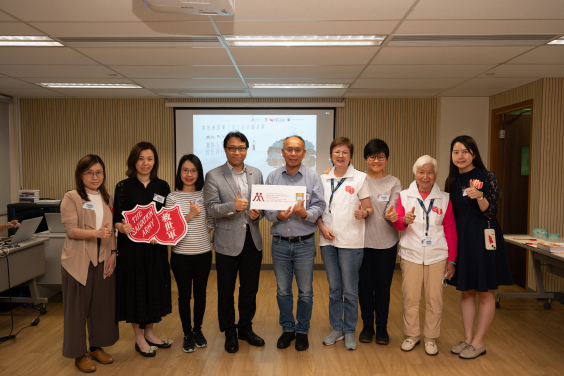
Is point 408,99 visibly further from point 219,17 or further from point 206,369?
point 206,369

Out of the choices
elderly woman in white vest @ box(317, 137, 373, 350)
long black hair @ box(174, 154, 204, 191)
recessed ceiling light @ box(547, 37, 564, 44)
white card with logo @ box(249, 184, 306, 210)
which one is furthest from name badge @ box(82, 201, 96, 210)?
recessed ceiling light @ box(547, 37, 564, 44)

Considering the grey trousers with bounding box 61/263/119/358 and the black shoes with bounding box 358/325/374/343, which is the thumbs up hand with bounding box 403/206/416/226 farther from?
the grey trousers with bounding box 61/263/119/358

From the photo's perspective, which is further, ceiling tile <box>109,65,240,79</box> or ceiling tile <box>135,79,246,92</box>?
ceiling tile <box>135,79,246,92</box>

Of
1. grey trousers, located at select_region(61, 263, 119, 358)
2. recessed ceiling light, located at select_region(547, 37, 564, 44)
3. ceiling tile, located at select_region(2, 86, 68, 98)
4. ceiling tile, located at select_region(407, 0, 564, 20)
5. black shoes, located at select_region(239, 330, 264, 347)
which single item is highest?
ceiling tile, located at select_region(2, 86, 68, 98)

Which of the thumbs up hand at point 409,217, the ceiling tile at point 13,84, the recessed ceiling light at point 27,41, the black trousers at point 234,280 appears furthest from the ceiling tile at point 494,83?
the ceiling tile at point 13,84

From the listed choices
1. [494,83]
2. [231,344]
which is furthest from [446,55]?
[231,344]

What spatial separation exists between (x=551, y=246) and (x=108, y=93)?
5.76 meters

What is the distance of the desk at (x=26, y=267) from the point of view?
11.5ft

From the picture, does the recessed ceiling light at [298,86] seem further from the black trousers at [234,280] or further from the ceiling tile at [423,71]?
the black trousers at [234,280]

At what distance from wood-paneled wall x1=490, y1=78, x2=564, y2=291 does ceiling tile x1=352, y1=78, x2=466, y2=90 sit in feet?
3.11

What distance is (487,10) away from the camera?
8.10ft

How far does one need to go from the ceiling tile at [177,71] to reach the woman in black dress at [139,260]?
1556 mm

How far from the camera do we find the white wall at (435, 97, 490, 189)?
5.54 m

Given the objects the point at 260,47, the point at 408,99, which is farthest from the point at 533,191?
the point at 260,47
